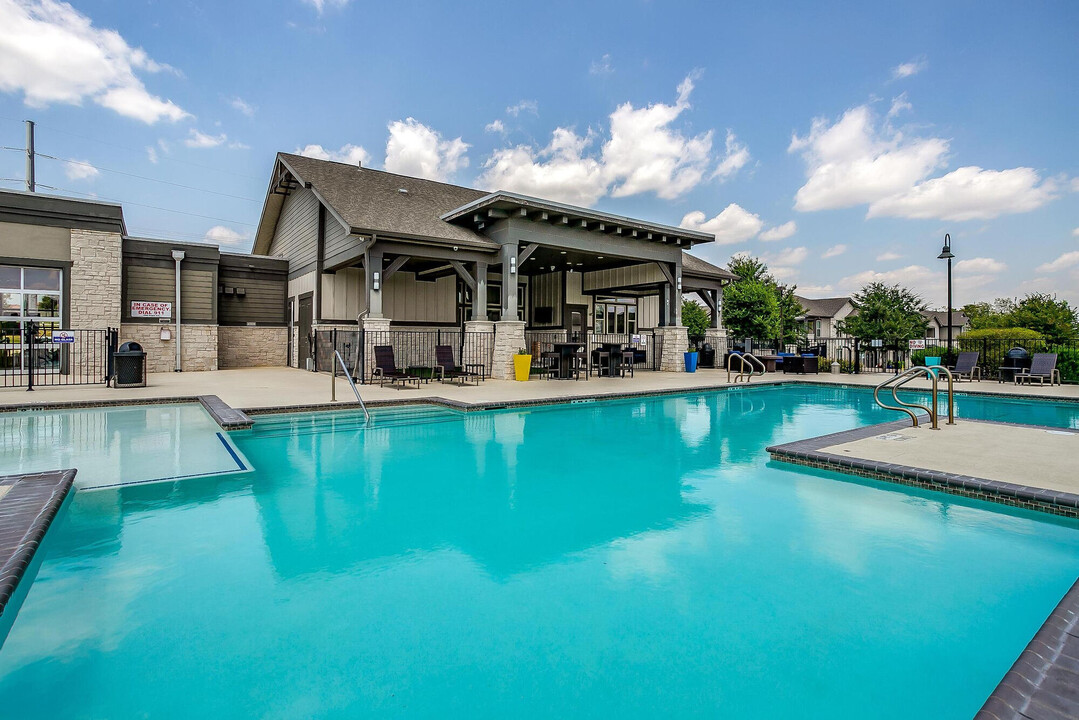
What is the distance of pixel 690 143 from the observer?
19.9 metres

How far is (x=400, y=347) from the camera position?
16.2m

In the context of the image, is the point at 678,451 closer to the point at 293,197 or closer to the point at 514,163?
the point at 293,197

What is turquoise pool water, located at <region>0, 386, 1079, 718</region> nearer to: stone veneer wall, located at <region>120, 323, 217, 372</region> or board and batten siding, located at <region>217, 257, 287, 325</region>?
stone veneer wall, located at <region>120, 323, 217, 372</region>

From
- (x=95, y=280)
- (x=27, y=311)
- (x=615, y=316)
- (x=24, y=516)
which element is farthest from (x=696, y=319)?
(x=24, y=516)

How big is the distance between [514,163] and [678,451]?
25275 mm

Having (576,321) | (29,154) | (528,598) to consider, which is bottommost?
(528,598)

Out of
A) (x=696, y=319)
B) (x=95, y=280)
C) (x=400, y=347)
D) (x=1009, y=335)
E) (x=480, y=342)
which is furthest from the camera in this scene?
(x=696, y=319)

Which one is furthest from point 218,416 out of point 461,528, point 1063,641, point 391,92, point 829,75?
point 829,75

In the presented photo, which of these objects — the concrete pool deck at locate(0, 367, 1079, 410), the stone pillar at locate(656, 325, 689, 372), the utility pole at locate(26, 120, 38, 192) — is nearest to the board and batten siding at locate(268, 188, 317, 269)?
the concrete pool deck at locate(0, 367, 1079, 410)

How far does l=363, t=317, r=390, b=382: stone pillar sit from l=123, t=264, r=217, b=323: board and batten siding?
6711 millimetres

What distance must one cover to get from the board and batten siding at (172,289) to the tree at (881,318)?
2184 centimetres

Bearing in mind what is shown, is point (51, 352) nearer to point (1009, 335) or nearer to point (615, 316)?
point (615, 316)

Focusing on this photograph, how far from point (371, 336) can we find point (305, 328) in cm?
508

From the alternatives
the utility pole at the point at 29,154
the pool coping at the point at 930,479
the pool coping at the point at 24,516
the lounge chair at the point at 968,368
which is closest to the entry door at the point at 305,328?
the pool coping at the point at 24,516
